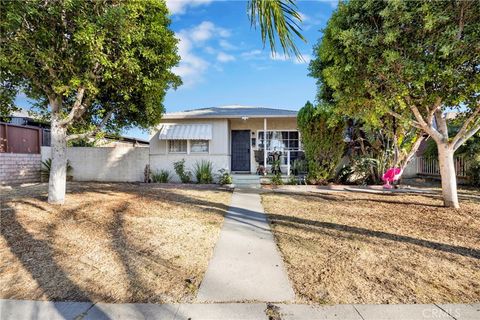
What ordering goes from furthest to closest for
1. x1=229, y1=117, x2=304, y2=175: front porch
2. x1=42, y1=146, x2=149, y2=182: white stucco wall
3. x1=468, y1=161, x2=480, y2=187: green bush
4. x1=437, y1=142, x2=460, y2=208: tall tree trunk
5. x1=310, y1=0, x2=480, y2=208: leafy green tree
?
x1=229, y1=117, x2=304, y2=175: front porch < x1=42, y1=146, x2=149, y2=182: white stucco wall < x1=468, y1=161, x2=480, y2=187: green bush < x1=437, y1=142, x2=460, y2=208: tall tree trunk < x1=310, y1=0, x2=480, y2=208: leafy green tree

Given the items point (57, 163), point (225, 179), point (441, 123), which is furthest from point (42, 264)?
point (441, 123)

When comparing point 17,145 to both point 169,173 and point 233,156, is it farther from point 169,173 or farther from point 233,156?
point 233,156

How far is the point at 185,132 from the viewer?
1266cm

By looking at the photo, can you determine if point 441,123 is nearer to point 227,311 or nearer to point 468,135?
point 468,135

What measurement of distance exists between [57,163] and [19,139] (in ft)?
27.8

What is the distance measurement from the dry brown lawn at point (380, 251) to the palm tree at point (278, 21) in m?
2.63

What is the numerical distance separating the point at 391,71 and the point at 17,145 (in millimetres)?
15530

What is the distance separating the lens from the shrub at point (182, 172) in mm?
12250

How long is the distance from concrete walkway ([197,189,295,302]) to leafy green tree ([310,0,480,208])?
436 cm

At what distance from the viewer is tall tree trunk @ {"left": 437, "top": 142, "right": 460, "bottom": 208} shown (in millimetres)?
6773

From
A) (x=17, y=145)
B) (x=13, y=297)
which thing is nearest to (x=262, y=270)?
(x=13, y=297)

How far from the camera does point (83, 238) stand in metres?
4.48

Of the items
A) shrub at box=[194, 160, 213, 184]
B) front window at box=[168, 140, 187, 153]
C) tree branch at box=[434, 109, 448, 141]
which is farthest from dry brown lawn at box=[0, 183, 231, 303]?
tree branch at box=[434, 109, 448, 141]

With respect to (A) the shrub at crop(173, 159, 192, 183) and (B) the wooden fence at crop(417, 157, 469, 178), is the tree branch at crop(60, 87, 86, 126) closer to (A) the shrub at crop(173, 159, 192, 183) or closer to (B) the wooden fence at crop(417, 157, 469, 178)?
(A) the shrub at crop(173, 159, 192, 183)
